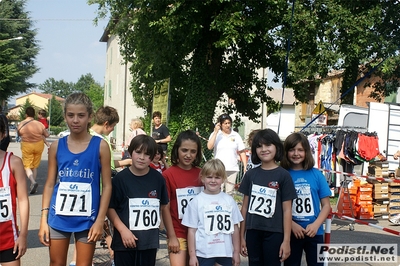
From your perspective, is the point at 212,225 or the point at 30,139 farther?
the point at 30,139

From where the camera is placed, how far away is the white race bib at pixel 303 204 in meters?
4.88

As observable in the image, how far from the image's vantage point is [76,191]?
410 centimetres

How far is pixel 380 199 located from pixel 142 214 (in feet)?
29.0

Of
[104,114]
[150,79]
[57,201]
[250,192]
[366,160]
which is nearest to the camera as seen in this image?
[57,201]

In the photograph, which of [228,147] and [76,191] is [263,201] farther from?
[228,147]

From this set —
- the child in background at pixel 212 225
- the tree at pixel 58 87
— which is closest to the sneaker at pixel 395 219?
the child in background at pixel 212 225

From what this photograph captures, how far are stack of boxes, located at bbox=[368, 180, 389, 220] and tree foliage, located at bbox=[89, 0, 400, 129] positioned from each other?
20.2 feet

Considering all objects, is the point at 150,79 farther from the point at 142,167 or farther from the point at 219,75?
the point at 142,167

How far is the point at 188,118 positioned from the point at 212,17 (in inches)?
154

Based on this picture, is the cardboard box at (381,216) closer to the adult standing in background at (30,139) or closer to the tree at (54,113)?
the adult standing in background at (30,139)

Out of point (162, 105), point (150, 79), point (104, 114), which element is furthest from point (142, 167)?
point (150, 79)

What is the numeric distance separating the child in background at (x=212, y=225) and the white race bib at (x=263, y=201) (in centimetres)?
16

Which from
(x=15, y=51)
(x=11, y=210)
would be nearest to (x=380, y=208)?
(x=11, y=210)

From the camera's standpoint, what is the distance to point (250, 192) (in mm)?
4809
